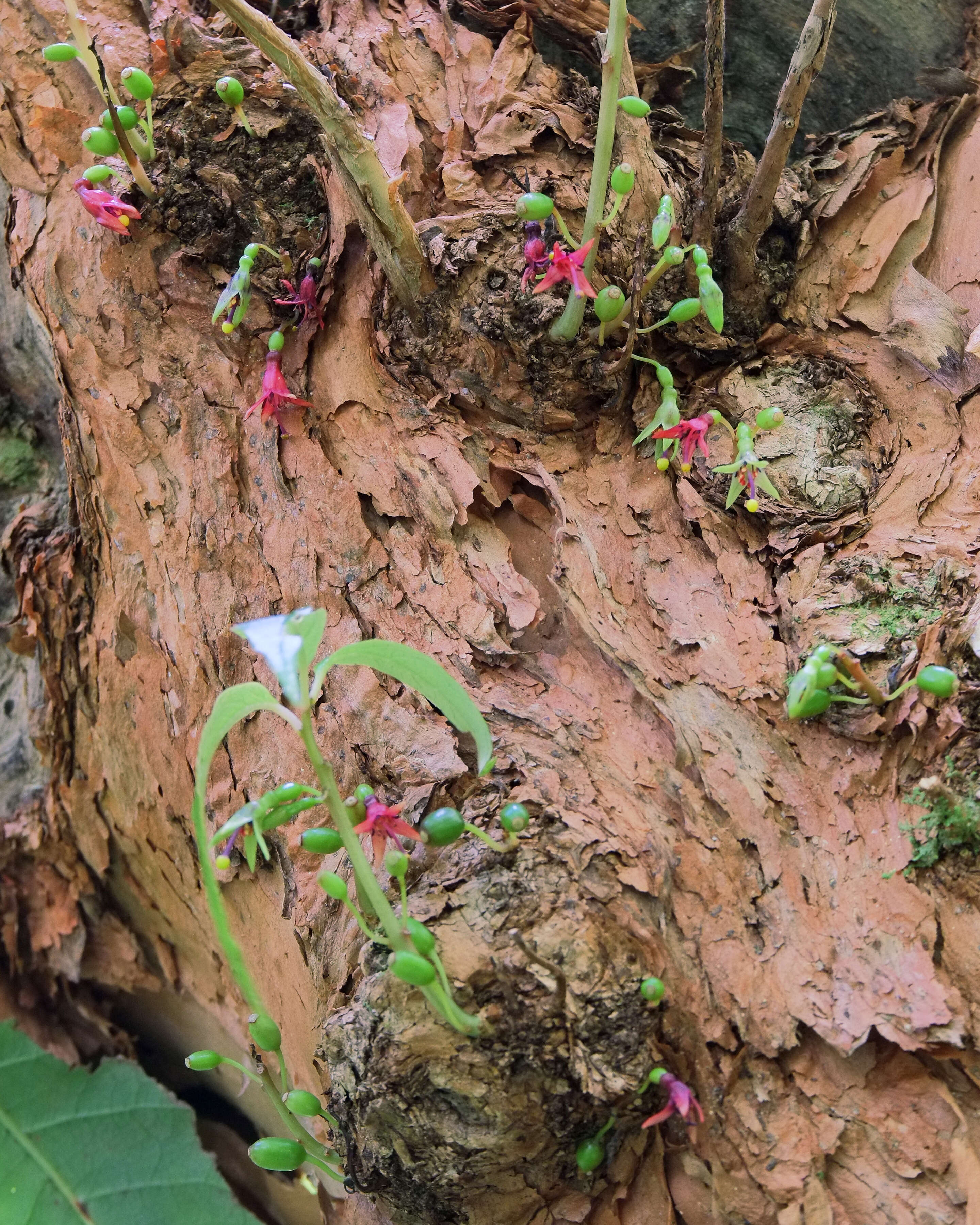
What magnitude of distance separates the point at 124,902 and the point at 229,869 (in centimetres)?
44

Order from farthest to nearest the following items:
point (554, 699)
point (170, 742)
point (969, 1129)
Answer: point (170, 742) → point (554, 699) → point (969, 1129)

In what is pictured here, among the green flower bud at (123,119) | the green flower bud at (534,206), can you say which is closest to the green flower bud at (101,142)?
the green flower bud at (123,119)

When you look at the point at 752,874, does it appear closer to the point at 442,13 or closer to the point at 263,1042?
the point at 263,1042

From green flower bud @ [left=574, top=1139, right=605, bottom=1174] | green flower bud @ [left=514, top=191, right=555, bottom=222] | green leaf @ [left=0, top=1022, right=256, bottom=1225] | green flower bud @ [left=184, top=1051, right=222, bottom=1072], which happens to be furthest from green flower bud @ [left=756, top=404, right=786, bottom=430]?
green leaf @ [left=0, top=1022, right=256, bottom=1225]

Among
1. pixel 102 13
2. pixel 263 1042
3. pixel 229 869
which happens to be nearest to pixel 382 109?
pixel 102 13

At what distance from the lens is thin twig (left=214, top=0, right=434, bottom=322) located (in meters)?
1.04

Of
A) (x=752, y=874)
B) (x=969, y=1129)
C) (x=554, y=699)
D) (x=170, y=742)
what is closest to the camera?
(x=969, y=1129)

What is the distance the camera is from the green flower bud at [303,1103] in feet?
3.01

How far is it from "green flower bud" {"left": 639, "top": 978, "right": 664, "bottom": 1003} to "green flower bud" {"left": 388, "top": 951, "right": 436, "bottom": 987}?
8.3 inches

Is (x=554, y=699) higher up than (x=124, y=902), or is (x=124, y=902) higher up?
(x=554, y=699)

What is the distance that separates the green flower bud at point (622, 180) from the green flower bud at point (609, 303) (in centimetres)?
10

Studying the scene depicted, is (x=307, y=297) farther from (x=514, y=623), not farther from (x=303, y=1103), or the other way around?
(x=303, y=1103)

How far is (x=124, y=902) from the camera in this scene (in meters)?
1.44

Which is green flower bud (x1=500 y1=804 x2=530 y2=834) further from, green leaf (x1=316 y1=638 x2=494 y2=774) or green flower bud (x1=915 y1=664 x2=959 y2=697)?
green flower bud (x1=915 y1=664 x2=959 y2=697)
